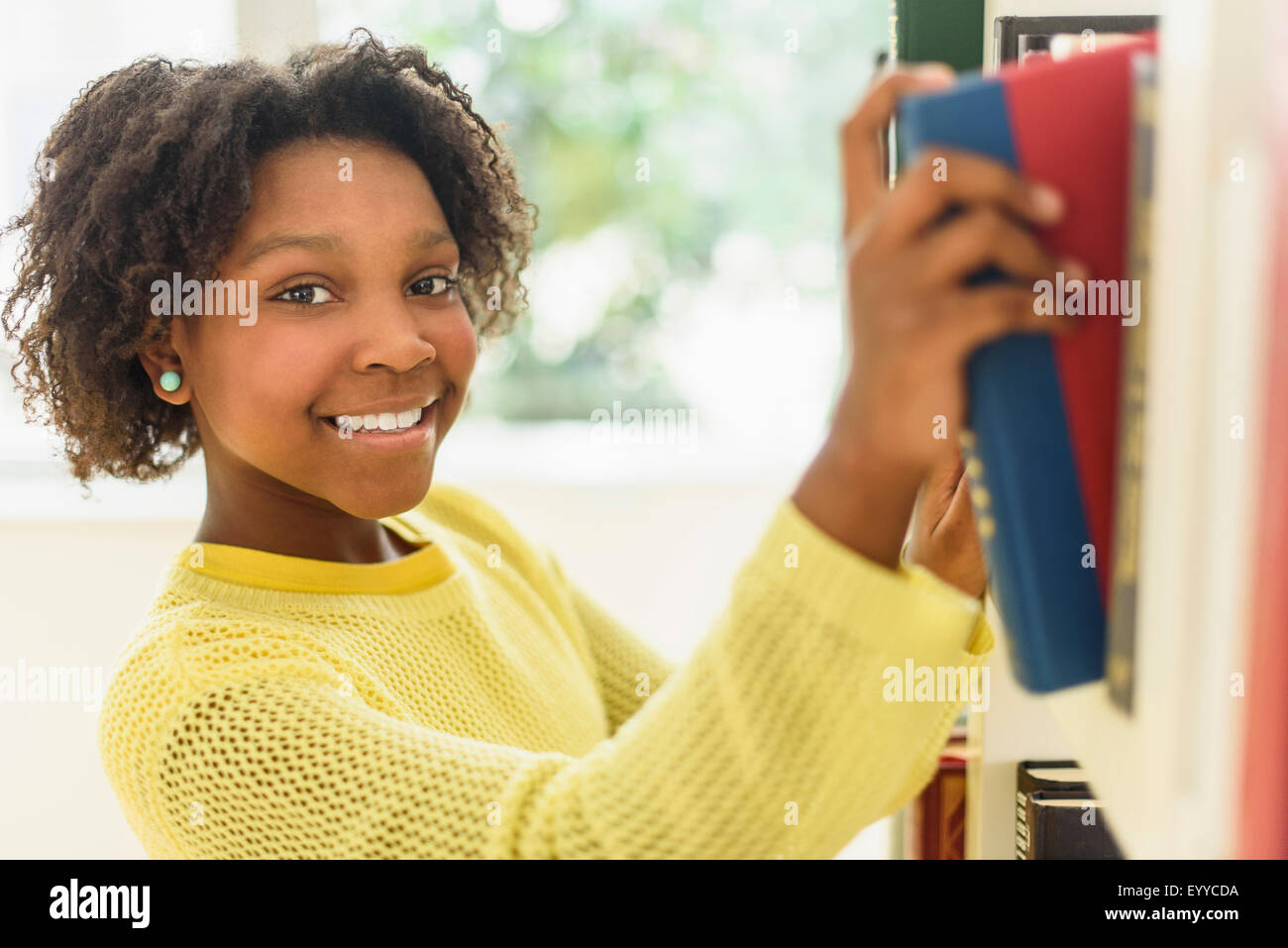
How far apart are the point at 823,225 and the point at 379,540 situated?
149 centimetres

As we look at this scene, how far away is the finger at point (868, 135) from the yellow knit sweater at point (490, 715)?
0.14 meters

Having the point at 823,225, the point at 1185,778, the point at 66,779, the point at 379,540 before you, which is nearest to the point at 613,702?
the point at 379,540

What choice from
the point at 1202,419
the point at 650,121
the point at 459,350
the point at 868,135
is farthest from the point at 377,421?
the point at 650,121

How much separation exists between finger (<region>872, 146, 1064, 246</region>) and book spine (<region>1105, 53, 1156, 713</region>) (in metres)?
0.03

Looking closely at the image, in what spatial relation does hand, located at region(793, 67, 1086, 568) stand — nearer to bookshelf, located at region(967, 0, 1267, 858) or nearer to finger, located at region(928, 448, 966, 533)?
bookshelf, located at region(967, 0, 1267, 858)

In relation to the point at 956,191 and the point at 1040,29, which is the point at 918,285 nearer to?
the point at 956,191

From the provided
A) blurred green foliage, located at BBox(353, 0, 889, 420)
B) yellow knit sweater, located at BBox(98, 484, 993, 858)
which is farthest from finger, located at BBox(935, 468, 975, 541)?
blurred green foliage, located at BBox(353, 0, 889, 420)

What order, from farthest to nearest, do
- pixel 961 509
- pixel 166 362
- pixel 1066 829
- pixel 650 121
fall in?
pixel 650 121, pixel 1066 829, pixel 166 362, pixel 961 509

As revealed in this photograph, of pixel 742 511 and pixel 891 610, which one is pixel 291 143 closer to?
pixel 891 610

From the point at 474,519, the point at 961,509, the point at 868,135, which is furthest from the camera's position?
the point at 474,519

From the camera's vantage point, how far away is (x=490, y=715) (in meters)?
0.94

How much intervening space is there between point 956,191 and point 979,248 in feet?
0.08

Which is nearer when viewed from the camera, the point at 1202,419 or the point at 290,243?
the point at 1202,419

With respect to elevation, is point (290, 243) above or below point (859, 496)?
above
